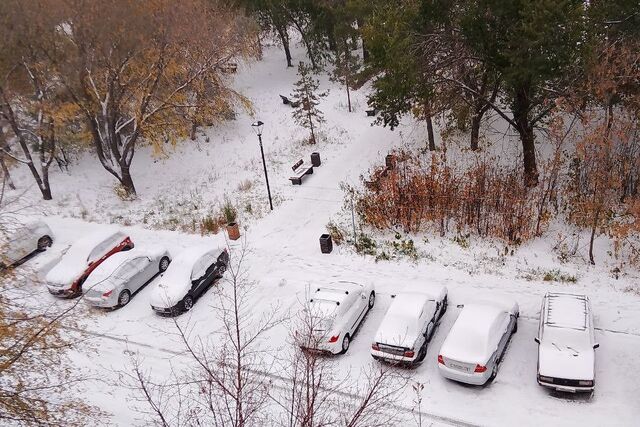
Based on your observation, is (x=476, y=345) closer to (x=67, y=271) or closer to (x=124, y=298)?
(x=124, y=298)

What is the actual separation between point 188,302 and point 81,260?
16.6 ft

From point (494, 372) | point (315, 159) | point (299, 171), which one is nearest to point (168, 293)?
point (494, 372)

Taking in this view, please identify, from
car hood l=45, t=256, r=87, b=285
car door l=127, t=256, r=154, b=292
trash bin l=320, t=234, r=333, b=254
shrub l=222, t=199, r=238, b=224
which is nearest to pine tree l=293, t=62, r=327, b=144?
shrub l=222, t=199, r=238, b=224

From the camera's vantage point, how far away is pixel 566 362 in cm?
1283

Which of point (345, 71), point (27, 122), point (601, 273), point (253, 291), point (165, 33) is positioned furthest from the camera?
point (345, 71)

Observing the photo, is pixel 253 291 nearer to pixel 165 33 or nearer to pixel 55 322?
pixel 55 322

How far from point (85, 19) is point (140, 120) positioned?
4977 mm

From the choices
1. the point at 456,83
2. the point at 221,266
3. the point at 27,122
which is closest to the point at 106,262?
the point at 221,266

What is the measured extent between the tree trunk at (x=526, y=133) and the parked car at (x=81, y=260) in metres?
16.6

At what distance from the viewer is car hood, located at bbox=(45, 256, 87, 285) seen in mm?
19020

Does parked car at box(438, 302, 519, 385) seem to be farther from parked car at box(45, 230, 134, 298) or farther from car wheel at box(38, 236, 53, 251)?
car wheel at box(38, 236, 53, 251)

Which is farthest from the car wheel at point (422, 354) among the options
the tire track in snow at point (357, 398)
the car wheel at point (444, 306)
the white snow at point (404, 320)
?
the car wheel at point (444, 306)

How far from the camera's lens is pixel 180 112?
28.8 m

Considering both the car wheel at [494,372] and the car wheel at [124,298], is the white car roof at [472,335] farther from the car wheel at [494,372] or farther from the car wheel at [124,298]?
the car wheel at [124,298]
